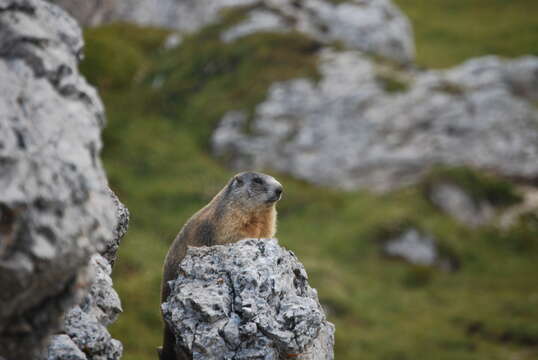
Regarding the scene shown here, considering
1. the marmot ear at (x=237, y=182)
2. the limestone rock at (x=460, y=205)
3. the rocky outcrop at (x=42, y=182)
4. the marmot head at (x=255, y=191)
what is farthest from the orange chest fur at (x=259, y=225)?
the limestone rock at (x=460, y=205)

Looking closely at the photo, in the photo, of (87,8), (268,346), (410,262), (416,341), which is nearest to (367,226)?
(410,262)

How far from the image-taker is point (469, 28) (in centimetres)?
5622

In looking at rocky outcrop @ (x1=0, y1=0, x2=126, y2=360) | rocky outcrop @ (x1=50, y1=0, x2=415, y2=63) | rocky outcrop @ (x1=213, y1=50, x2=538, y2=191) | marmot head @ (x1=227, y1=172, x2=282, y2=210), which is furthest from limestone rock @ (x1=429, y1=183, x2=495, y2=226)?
rocky outcrop @ (x1=0, y1=0, x2=126, y2=360)

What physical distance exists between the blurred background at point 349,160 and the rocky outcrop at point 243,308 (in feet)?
22.3

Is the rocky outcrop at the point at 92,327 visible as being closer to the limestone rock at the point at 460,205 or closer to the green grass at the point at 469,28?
the limestone rock at the point at 460,205

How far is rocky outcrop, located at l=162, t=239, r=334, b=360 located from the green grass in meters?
41.7

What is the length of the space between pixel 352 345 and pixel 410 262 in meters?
6.32

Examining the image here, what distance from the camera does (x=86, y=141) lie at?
440 cm

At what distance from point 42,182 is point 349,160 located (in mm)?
24589

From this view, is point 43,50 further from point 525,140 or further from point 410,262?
point 525,140

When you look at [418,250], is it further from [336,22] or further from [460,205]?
[336,22]

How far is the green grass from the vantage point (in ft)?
158

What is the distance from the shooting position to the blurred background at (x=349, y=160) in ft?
61.7

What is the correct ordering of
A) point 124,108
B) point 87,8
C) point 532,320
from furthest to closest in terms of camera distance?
point 124,108, point 87,8, point 532,320
